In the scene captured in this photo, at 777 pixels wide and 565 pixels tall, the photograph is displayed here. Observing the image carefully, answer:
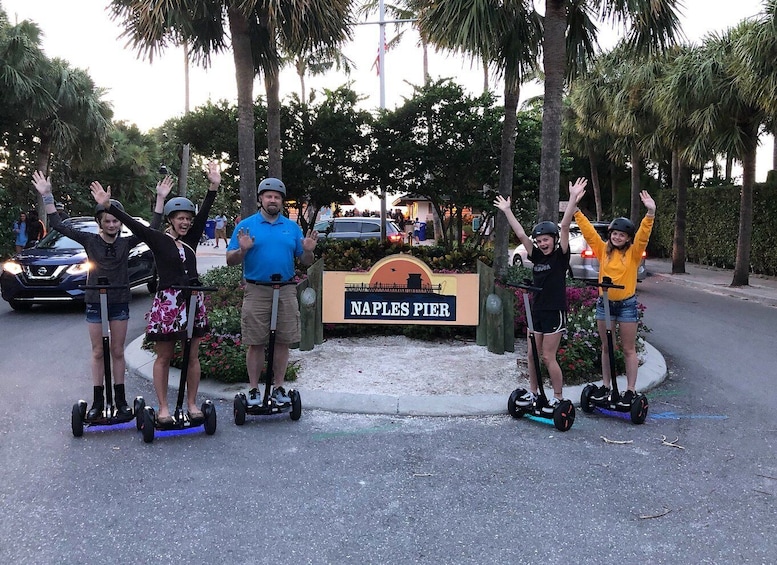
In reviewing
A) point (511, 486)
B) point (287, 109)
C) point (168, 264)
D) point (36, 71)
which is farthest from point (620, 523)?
point (36, 71)

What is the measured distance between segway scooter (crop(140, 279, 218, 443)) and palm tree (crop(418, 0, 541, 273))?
5837mm

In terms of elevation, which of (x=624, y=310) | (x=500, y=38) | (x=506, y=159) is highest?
(x=500, y=38)

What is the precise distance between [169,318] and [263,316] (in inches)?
30.1

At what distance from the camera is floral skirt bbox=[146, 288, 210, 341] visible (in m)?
4.50

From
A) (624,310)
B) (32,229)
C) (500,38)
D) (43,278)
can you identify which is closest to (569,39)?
(500,38)

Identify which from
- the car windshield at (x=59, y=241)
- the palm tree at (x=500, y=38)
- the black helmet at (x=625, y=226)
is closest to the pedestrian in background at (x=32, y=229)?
the car windshield at (x=59, y=241)

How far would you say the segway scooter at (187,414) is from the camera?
4402mm

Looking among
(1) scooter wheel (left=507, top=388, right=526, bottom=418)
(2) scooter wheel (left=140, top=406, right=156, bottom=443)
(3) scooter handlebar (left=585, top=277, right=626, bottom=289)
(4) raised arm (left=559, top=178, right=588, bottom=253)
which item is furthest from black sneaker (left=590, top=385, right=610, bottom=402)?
(2) scooter wheel (left=140, top=406, right=156, bottom=443)

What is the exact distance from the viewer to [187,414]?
4.66 m

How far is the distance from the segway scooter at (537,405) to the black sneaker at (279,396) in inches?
73.8

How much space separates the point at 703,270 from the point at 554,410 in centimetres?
1698

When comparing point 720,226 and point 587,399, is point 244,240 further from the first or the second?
point 720,226

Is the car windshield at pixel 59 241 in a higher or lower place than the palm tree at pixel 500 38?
lower

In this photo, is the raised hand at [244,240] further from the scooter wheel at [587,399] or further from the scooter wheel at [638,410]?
the scooter wheel at [638,410]
